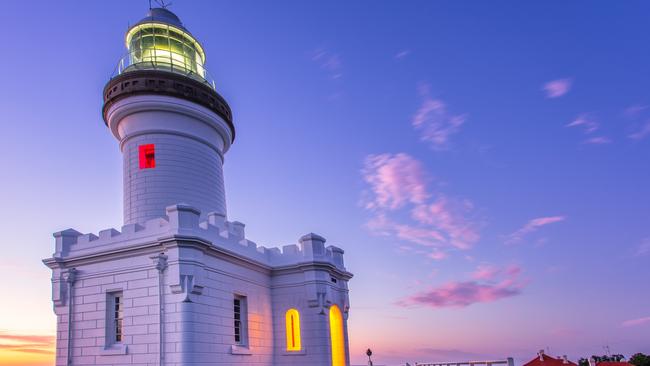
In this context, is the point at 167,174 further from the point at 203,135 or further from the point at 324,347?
the point at 324,347

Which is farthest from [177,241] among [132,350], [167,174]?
[167,174]

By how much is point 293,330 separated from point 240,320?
278 cm

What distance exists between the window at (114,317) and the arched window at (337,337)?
27.4 feet

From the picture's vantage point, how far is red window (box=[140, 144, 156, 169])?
19.5 meters

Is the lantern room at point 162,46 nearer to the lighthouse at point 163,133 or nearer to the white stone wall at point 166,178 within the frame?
the lighthouse at point 163,133

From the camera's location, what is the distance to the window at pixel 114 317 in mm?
15328

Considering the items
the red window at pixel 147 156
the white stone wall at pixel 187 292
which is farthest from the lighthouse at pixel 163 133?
the white stone wall at pixel 187 292

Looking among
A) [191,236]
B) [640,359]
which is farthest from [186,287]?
[640,359]

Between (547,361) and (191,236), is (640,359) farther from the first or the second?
(191,236)

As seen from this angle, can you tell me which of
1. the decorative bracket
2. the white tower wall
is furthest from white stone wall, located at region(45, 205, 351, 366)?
the white tower wall

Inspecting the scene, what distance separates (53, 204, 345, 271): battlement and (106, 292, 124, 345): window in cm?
152

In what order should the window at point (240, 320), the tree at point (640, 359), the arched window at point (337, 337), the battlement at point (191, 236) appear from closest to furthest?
the battlement at point (191, 236), the window at point (240, 320), the arched window at point (337, 337), the tree at point (640, 359)

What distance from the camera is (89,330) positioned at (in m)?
15.5

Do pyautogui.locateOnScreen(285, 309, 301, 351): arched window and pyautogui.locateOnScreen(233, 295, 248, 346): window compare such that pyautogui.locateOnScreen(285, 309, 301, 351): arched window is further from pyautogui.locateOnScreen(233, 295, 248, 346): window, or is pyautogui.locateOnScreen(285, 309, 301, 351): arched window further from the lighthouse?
the lighthouse
